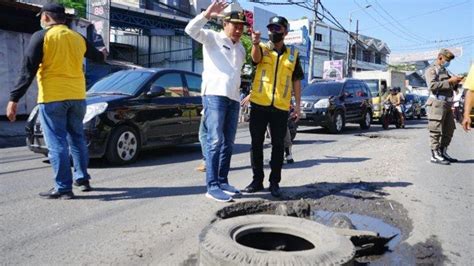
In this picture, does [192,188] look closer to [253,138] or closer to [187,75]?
[253,138]

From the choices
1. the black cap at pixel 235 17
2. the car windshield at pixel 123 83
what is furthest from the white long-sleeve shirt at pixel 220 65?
the car windshield at pixel 123 83

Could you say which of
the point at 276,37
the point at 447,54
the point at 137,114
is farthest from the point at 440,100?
the point at 137,114

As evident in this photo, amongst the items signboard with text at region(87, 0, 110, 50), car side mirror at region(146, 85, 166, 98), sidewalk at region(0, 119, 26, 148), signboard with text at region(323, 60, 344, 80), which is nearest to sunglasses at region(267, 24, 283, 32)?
car side mirror at region(146, 85, 166, 98)

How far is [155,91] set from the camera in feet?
22.3

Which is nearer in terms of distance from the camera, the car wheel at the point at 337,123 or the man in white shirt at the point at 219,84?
the man in white shirt at the point at 219,84

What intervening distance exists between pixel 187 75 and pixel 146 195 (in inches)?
141

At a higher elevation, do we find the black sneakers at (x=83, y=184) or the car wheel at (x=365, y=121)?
the car wheel at (x=365, y=121)

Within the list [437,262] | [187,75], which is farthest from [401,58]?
[437,262]

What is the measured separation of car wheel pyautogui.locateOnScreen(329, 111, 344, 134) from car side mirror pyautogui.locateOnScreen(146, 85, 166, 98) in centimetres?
758

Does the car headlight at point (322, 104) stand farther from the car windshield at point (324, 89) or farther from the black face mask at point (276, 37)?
the black face mask at point (276, 37)

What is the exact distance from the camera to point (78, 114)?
4.58m

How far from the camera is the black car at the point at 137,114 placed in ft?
20.5

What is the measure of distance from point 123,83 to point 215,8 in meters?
3.36

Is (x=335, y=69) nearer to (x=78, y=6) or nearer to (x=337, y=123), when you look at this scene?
(x=78, y=6)
